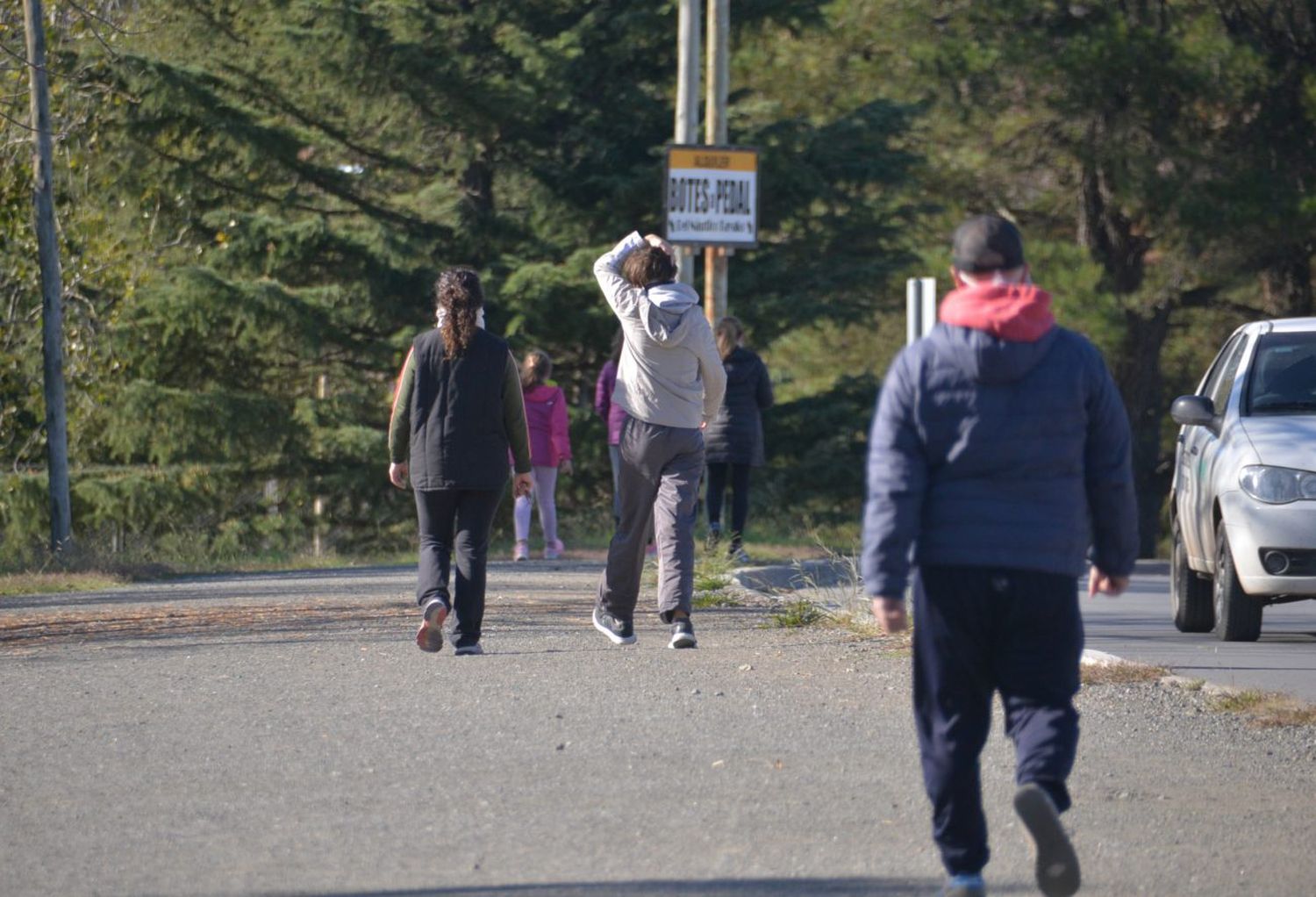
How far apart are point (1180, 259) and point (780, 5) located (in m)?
6.44

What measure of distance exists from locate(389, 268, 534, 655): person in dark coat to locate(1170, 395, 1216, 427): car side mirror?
3.47 meters

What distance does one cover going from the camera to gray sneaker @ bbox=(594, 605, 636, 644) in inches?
365

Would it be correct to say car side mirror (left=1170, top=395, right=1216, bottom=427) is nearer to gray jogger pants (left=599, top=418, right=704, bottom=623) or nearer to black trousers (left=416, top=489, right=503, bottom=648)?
gray jogger pants (left=599, top=418, right=704, bottom=623)

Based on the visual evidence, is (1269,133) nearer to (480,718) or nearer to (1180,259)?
(1180,259)

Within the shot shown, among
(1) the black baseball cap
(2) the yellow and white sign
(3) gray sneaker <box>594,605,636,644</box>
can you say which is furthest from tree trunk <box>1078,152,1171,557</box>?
(1) the black baseball cap

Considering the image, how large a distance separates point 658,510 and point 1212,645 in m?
3.13

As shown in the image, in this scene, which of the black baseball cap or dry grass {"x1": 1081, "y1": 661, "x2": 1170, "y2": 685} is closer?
the black baseball cap

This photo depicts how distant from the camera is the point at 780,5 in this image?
77.9ft

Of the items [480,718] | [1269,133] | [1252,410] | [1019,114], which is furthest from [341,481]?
[480,718]

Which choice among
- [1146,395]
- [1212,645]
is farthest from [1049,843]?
[1146,395]

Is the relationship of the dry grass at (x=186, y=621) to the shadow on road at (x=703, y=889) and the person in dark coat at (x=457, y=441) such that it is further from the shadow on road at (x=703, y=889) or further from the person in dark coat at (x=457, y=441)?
the shadow on road at (x=703, y=889)

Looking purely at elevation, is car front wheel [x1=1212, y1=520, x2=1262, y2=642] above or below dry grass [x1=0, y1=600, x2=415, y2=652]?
above

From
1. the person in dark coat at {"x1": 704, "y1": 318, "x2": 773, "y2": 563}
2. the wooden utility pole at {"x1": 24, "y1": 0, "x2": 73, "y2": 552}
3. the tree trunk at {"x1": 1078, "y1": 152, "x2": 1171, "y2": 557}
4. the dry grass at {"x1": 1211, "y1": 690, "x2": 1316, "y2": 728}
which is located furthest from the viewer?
the tree trunk at {"x1": 1078, "y1": 152, "x2": 1171, "y2": 557}

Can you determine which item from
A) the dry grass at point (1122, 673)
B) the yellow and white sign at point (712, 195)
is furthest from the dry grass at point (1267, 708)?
the yellow and white sign at point (712, 195)
